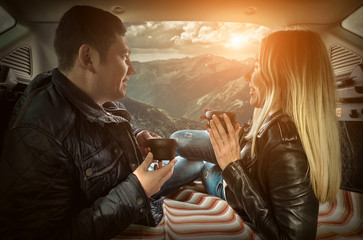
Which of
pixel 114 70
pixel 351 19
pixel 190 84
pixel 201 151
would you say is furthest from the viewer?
pixel 190 84

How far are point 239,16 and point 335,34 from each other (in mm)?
972

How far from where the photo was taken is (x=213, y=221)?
4.28 feet

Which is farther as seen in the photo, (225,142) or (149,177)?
(225,142)

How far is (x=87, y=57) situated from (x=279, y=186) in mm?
1054

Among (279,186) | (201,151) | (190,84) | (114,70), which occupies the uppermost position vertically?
(114,70)

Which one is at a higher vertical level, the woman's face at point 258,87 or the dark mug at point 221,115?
the woman's face at point 258,87

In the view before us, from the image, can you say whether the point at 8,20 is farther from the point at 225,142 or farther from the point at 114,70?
the point at 225,142

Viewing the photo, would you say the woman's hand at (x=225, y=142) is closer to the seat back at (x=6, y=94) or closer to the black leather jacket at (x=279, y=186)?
the black leather jacket at (x=279, y=186)

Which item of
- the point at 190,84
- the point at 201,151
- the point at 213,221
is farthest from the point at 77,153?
the point at 190,84

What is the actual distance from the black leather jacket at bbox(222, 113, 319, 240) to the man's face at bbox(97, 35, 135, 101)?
71 centimetres

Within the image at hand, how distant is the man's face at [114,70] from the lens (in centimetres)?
115

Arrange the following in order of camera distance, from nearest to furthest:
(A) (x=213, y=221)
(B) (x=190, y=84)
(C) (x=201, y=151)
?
1. (A) (x=213, y=221)
2. (C) (x=201, y=151)
3. (B) (x=190, y=84)

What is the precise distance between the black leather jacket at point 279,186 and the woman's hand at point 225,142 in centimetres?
6

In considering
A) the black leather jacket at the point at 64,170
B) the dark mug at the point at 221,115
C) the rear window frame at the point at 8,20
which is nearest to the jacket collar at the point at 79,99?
the black leather jacket at the point at 64,170
